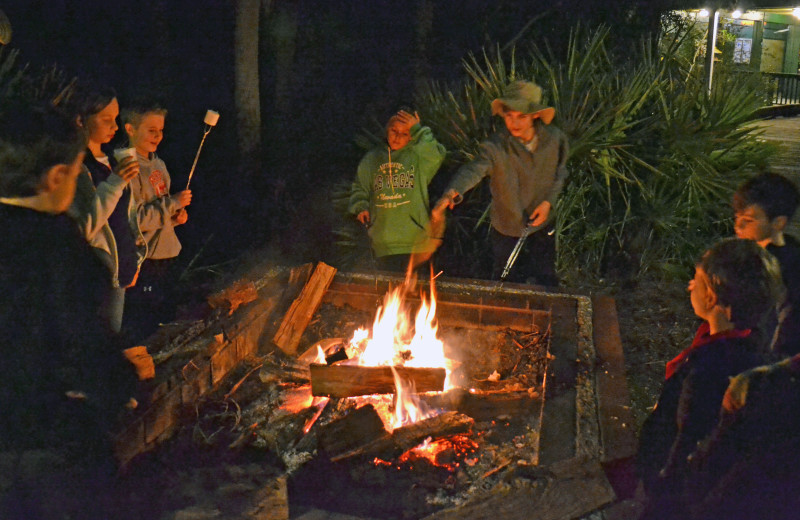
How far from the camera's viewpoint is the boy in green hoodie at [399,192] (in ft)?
17.1

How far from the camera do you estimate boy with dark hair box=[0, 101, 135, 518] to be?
2646 mm

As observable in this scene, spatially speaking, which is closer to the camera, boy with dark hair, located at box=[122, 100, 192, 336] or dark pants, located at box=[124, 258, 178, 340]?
→ boy with dark hair, located at box=[122, 100, 192, 336]

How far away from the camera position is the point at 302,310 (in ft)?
15.9

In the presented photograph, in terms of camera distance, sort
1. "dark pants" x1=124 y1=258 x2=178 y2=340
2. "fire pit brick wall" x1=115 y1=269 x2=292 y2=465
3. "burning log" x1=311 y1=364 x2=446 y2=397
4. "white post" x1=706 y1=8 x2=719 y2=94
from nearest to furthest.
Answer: "fire pit brick wall" x1=115 y1=269 x2=292 y2=465 → "burning log" x1=311 y1=364 x2=446 y2=397 → "dark pants" x1=124 y1=258 x2=178 y2=340 → "white post" x1=706 y1=8 x2=719 y2=94

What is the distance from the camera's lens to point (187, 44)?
469 inches

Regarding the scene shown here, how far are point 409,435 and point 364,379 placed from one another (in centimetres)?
47

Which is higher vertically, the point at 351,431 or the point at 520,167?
the point at 520,167

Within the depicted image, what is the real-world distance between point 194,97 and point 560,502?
386 inches

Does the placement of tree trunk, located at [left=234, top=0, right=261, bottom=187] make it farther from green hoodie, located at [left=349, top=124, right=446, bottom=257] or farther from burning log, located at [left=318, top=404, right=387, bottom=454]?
burning log, located at [left=318, top=404, right=387, bottom=454]

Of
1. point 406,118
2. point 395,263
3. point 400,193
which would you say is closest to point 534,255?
point 395,263

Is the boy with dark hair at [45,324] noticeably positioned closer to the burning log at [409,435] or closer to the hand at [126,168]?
the hand at [126,168]

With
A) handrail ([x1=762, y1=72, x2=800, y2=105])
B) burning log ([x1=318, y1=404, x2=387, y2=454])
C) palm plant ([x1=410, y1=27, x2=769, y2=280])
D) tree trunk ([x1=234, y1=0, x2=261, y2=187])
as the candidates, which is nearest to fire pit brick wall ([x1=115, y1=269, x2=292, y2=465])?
burning log ([x1=318, y1=404, x2=387, y2=454])

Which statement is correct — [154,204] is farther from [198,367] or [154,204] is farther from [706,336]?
[706,336]

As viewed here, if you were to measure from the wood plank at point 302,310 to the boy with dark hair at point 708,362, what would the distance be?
8.42 feet
